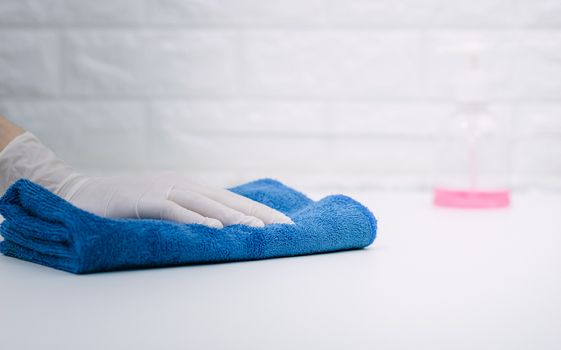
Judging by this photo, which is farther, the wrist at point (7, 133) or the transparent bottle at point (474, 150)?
the transparent bottle at point (474, 150)

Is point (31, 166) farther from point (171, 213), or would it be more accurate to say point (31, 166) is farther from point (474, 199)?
point (474, 199)

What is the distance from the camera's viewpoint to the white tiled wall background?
5.84 ft

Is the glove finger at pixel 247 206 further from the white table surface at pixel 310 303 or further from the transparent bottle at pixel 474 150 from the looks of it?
the transparent bottle at pixel 474 150

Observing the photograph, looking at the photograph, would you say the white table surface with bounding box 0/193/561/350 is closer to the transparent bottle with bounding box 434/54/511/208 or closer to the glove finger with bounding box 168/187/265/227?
the glove finger with bounding box 168/187/265/227

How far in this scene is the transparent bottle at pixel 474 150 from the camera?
170 cm

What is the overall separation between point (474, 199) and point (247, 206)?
2.49 feet

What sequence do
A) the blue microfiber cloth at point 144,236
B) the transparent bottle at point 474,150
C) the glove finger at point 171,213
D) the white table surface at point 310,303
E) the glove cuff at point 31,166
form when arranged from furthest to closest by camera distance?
1. the transparent bottle at point 474,150
2. the glove cuff at point 31,166
3. the glove finger at point 171,213
4. the blue microfiber cloth at point 144,236
5. the white table surface at point 310,303

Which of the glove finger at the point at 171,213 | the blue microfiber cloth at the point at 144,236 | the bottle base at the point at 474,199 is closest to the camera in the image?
the blue microfiber cloth at the point at 144,236

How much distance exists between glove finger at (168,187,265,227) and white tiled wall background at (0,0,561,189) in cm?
84

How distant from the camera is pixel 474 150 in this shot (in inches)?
68.2

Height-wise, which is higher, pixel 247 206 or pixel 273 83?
pixel 273 83

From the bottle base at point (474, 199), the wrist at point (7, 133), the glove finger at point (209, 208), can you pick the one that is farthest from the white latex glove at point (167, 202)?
the bottle base at point (474, 199)

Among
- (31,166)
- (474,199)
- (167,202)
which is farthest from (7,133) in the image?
(474,199)

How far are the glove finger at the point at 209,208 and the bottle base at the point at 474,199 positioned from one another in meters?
0.75
